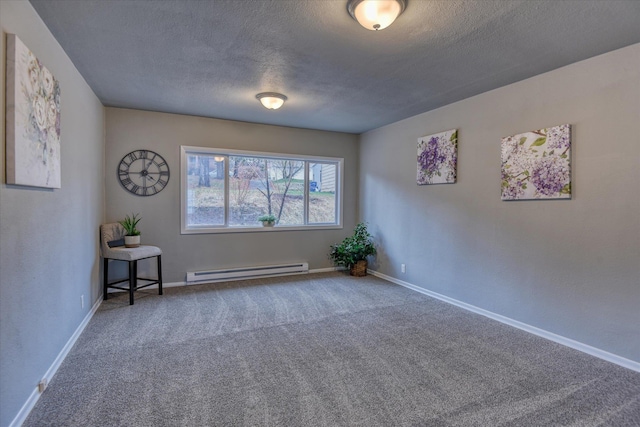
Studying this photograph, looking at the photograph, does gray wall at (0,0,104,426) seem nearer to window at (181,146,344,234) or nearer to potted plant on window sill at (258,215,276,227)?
window at (181,146,344,234)

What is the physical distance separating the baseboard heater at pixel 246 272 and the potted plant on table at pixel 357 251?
0.63 metres

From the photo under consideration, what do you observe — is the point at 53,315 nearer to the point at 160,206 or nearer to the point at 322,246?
the point at 160,206

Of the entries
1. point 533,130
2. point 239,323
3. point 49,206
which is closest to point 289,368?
point 239,323

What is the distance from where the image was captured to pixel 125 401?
6.64ft

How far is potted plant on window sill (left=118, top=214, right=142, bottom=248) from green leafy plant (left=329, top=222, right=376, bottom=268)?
300 centimetres

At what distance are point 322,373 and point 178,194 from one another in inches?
134

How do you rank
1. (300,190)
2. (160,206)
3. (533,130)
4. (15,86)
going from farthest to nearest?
1. (300,190)
2. (160,206)
3. (533,130)
4. (15,86)

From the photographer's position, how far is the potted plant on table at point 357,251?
17.4 ft

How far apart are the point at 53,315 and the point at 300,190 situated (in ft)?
12.6

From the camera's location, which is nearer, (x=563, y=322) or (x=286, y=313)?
(x=563, y=322)

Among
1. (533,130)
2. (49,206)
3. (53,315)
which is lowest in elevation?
(53,315)

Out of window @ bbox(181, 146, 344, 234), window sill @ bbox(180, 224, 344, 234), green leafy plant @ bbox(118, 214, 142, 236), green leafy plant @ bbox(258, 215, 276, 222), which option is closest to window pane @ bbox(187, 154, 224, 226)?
window @ bbox(181, 146, 344, 234)

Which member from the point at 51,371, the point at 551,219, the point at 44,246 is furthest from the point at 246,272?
the point at 551,219

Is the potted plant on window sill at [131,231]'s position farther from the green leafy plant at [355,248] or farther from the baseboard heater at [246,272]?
the green leafy plant at [355,248]
